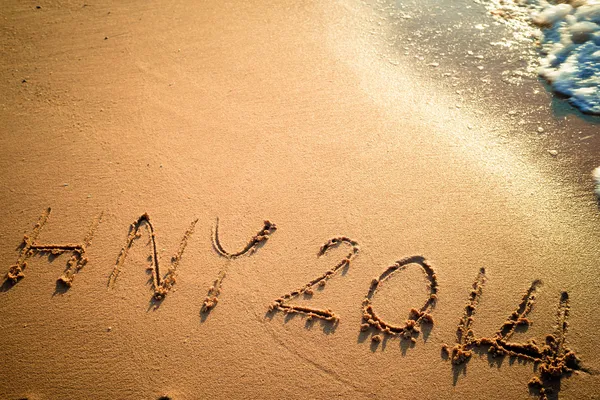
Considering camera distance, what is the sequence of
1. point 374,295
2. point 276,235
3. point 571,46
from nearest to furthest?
1. point 374,295
2. point 276,235
3. point 571,46

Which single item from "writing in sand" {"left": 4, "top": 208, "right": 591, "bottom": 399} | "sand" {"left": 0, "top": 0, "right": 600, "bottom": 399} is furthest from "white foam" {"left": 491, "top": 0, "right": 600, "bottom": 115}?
"writing in sand" {"left": 4, "top": 208, "right": 591, "bottom": 399}

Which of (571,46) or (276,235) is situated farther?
(571,46)

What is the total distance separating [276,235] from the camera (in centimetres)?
230

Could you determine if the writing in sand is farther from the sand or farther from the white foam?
the white foam

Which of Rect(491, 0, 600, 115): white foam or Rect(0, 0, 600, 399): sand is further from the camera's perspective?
Rect(491, 0, 600, 115): white foam

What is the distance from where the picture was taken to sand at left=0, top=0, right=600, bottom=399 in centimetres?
189

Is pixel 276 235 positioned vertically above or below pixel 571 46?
A: below

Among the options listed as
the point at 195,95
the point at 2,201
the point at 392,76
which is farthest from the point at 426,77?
the point at 2,201

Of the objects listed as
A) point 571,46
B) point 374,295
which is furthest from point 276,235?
point 571,46

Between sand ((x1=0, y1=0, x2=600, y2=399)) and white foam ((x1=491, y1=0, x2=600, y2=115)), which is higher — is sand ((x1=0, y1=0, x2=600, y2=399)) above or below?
below

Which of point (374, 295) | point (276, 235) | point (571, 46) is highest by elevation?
point (571, 46)

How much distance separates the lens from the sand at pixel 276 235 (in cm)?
189

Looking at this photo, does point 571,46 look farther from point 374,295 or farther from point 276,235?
point 276,235

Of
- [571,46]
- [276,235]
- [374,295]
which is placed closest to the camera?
[374,295]
